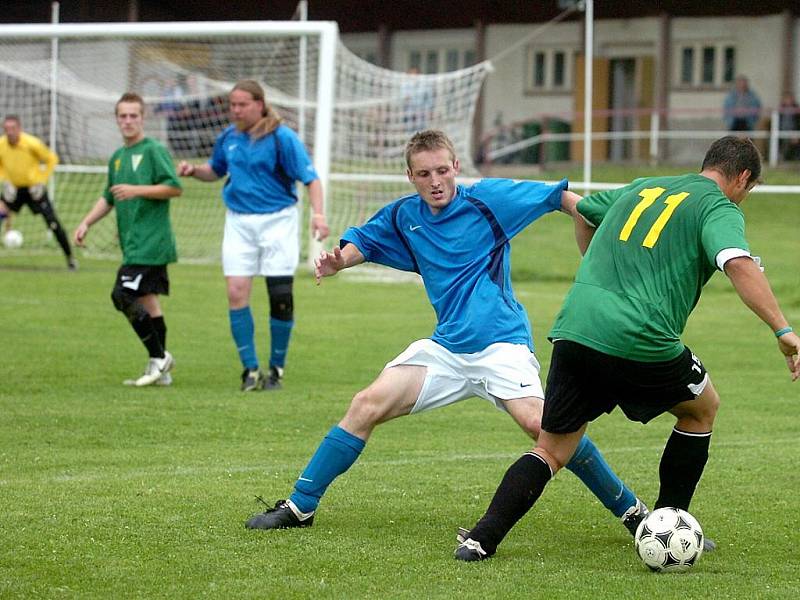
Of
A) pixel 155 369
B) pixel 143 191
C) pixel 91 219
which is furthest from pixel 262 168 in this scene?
pixel 155 369

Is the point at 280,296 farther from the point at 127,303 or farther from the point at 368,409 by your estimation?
the point at 368,409

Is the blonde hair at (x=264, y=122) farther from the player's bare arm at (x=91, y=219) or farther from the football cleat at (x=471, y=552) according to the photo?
the football cleat at (x=471, y=552)

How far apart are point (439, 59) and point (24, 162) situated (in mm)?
17206

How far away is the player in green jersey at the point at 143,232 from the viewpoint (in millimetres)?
9766

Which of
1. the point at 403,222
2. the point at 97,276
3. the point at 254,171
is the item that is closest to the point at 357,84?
the point at 97,276

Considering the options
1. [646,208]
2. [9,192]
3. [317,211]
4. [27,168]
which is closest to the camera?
[646,208]

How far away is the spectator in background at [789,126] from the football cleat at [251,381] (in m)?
19.2

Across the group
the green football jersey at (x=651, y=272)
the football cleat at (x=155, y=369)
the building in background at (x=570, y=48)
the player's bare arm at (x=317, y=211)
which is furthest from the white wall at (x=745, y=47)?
the green football jersey at (x=651, y=272)

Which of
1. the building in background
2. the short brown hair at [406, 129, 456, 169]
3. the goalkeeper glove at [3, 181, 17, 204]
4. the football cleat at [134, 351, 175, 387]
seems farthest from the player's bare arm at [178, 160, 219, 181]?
the building in background

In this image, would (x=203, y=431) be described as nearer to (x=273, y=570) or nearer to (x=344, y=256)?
(x=344, y=256)

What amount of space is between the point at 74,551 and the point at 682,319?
250cm

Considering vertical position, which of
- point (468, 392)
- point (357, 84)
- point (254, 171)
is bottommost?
point (468, 392)

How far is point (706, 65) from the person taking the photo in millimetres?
32156

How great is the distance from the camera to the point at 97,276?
17250 mm
